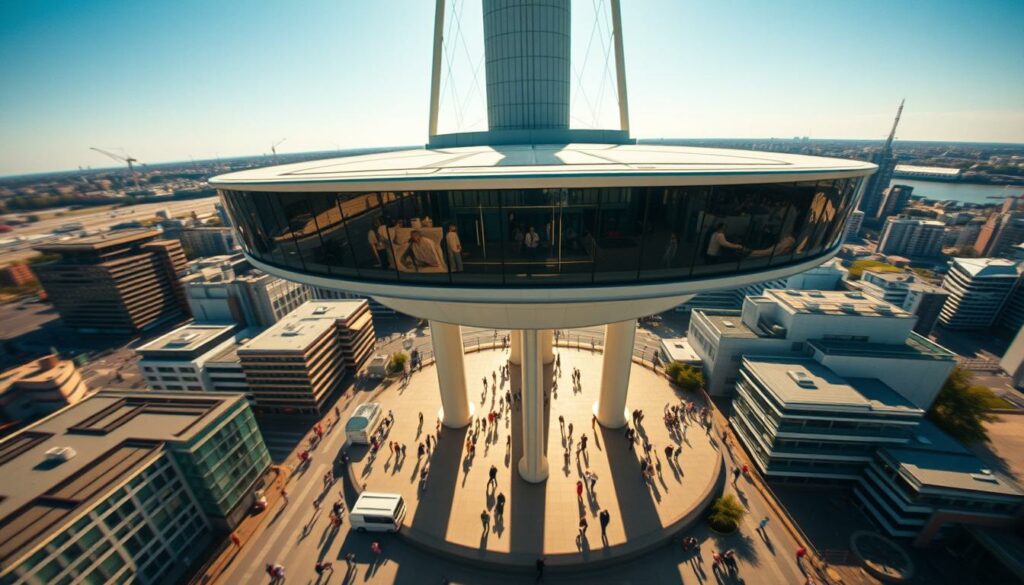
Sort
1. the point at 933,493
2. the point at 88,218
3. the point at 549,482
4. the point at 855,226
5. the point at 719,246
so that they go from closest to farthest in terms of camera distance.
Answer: the point at 719,246 < the point at 933,493 < the point at 549,482 < the point at 855,226 < the point at 88,218

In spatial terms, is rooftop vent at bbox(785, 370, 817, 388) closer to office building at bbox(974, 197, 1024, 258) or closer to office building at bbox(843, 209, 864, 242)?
office building at bbox(974, 197, 1024, 258)

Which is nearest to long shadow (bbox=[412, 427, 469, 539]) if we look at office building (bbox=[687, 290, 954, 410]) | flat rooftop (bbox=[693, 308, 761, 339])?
office building (bbox=[687, 290, 954, 410])

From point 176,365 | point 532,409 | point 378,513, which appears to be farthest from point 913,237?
point 176,365

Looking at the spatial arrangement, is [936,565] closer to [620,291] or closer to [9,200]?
[620,291]

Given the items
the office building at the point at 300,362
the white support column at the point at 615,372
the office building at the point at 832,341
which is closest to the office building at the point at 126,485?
the office building at the point at 300,362

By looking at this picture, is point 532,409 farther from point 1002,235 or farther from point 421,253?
point 1002,235

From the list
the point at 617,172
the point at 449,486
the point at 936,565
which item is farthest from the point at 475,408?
the point at 936,565
